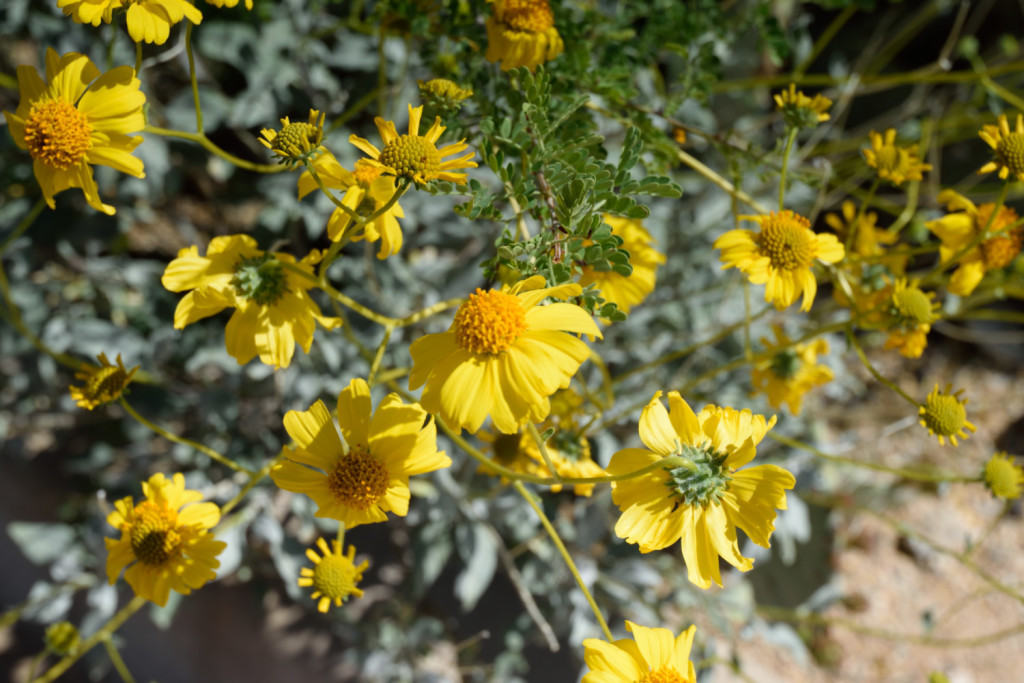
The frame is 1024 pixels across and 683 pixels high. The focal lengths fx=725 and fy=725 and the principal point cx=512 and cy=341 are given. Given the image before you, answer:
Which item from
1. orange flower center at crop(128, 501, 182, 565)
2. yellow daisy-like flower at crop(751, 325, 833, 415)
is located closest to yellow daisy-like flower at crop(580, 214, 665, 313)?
yellow daisy-like flower at crop(751, 325, 833, 415)

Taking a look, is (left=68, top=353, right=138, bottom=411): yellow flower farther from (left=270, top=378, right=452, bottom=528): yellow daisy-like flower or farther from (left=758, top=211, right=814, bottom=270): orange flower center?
(left=758, top=211, right=814, bottom=270): orange flower center

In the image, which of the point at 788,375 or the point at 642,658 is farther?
the point at 788,375

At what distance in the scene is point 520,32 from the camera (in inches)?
Result: 44.3

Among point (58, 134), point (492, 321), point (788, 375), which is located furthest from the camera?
point (788, 375)

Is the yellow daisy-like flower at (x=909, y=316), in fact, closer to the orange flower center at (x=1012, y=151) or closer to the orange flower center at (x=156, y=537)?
the orange flower center at (x=1012, y=151)

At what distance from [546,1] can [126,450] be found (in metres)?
1.90

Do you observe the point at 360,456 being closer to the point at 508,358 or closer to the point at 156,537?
the point at 508,358

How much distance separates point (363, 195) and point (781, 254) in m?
0.70

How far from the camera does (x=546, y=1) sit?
1.15 m

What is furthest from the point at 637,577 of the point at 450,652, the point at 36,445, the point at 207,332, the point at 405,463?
the point at 36,445

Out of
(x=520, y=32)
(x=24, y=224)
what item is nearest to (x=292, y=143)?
(x=520, y=32)

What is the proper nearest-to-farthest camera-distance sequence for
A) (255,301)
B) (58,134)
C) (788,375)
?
(58,134), (255,301), (788,375)

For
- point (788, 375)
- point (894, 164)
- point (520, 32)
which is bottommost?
point (788, 375)

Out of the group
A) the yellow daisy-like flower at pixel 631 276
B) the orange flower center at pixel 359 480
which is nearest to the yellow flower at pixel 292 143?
the orange flower center at pixel 359 480
